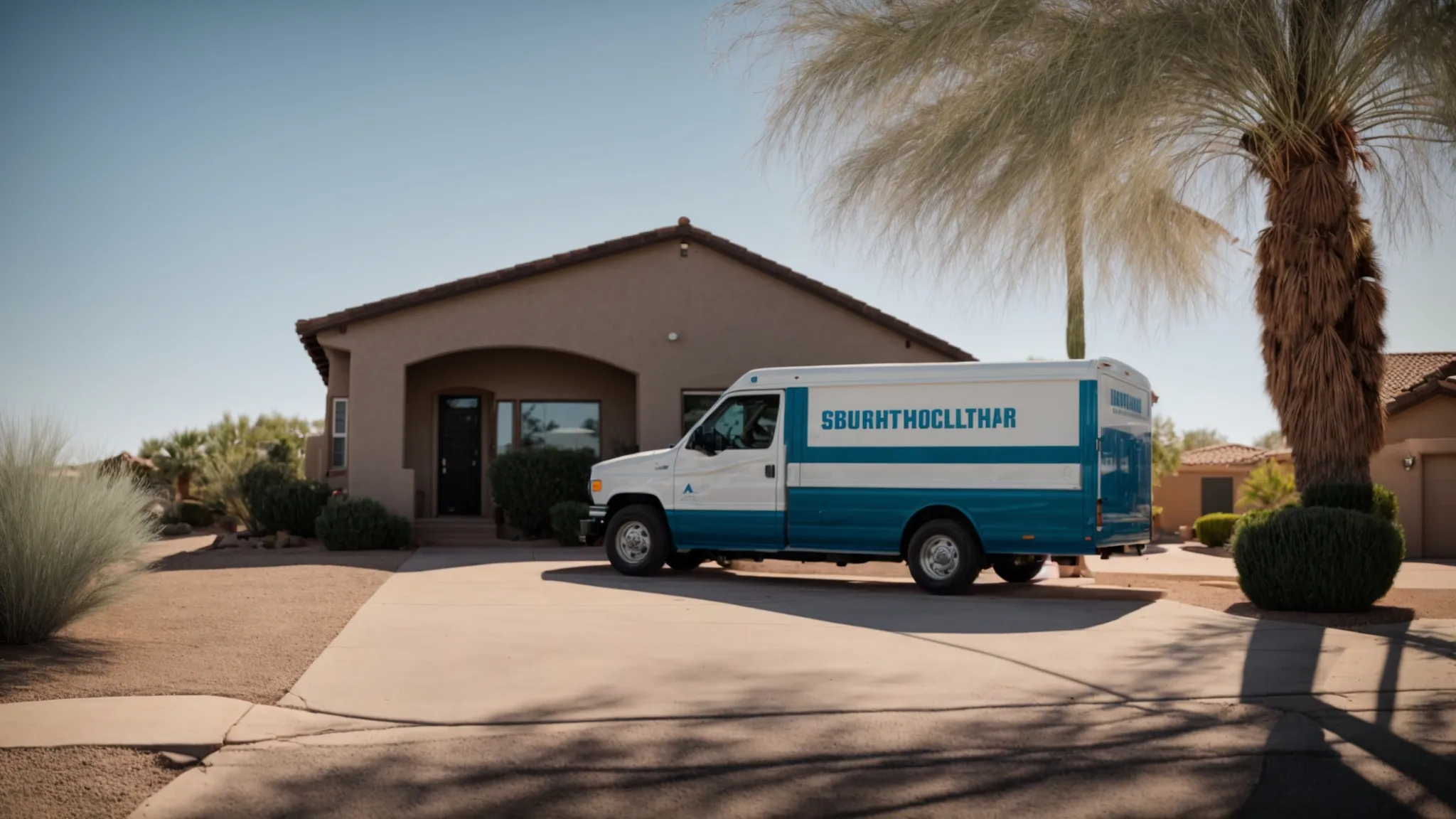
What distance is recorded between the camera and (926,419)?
13.7m

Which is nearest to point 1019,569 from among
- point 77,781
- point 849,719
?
point 849,719

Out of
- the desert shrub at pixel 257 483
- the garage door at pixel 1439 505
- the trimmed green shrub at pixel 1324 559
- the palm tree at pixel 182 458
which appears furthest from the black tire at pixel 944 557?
the palm tree at pixel 182 458

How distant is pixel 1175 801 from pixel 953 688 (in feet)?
7.84

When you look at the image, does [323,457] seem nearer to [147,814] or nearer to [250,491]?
[250,491]

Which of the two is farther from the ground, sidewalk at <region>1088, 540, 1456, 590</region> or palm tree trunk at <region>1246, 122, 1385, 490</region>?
palm tree trunk at <region>1246, 122, 1385, 490</region>

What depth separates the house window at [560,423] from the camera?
23719mm

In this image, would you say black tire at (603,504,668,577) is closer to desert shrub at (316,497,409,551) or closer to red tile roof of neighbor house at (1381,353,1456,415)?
desert shrub at (316,497,409,551)

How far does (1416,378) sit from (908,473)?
2097 centimetres

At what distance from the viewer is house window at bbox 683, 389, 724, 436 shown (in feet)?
71.1

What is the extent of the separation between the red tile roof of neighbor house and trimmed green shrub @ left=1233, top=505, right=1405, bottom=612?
11.2 m

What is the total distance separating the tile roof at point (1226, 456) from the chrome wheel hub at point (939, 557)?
1104 inches

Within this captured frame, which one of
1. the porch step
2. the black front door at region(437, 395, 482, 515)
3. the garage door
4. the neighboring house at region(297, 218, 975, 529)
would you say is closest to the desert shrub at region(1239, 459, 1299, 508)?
the garage door

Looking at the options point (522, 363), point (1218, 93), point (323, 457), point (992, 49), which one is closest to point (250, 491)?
point (323, 457)

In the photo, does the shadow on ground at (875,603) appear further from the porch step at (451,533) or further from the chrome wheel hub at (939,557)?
the porch step at (451,533)
